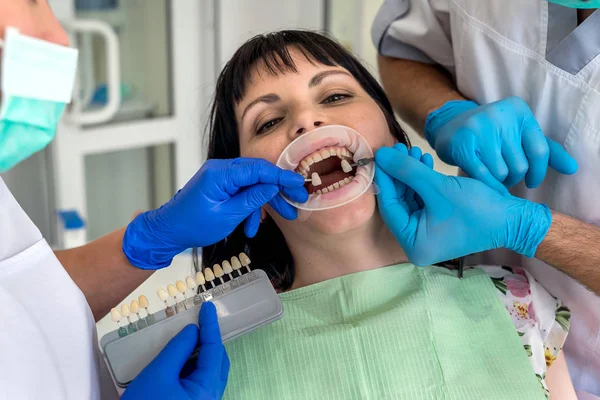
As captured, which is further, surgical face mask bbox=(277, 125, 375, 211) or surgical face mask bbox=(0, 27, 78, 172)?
surgical face mask bbox=(277, 125, 375, 211)

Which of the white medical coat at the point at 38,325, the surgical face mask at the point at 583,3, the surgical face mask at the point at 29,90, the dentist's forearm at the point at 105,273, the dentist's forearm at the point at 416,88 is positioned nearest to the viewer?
the surgical face mask at the point at 29,90

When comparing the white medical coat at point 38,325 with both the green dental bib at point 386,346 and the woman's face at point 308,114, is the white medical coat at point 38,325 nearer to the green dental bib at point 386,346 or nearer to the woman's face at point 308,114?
the green dental bib at point 386,346

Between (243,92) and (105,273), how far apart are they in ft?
1.70

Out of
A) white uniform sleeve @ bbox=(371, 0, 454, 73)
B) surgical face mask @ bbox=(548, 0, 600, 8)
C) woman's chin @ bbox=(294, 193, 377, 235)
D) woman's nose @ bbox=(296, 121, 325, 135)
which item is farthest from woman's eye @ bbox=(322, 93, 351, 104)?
surgical face mask @ bbox=(548, 0, 600, 8)

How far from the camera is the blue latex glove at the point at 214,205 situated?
1.23 m

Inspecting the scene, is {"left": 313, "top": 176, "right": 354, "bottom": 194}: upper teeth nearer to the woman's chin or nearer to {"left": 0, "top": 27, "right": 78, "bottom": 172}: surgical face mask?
the woman's chin

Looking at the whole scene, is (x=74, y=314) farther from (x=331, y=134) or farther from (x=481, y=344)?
(x=481, y=344)

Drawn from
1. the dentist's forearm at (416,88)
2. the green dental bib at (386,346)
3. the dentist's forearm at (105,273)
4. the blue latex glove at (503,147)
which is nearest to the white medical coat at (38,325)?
the dentist's forearm at (105,273)

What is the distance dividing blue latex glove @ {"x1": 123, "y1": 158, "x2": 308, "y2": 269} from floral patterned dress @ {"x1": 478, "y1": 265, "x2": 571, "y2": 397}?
571mm

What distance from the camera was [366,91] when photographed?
5.22ft

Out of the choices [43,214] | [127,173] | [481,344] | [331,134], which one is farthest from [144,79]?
[481,344]

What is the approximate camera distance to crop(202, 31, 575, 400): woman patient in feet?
4.33

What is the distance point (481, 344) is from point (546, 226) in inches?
11.5

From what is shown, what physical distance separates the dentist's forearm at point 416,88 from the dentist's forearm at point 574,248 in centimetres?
47
